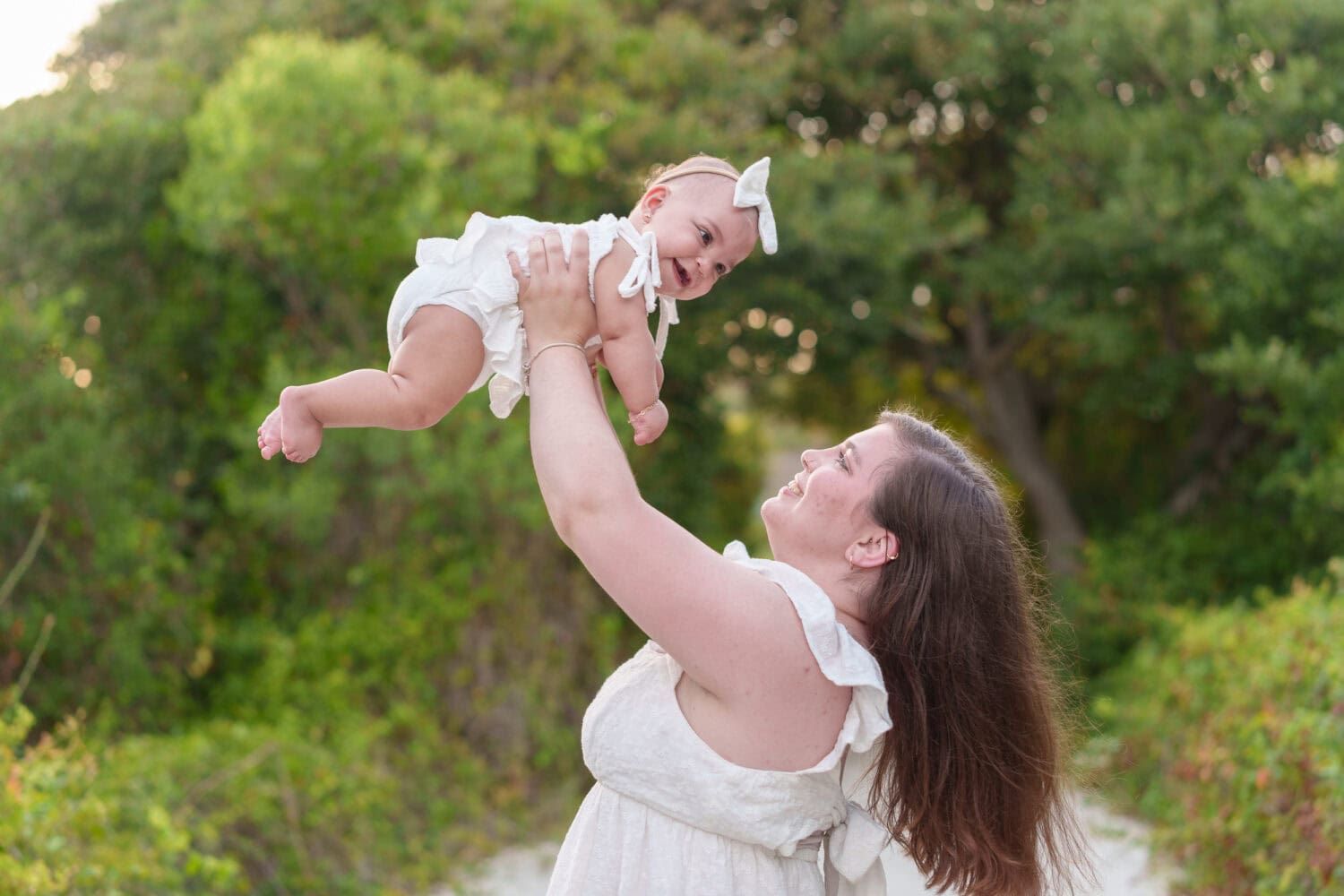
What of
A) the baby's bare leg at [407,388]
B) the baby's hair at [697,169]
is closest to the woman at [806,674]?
the baby's bare leg at [407,388]

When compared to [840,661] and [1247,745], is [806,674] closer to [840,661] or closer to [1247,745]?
[840,661]

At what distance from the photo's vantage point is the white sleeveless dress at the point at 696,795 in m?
1.58

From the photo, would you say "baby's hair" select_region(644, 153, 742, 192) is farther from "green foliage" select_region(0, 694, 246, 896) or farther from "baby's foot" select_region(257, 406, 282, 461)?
"green foliage" select_region(0, 694, 246, 896)

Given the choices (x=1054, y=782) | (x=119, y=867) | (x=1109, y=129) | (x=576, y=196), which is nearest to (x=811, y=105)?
(x=1109, y=129)

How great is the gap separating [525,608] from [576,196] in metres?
2.03

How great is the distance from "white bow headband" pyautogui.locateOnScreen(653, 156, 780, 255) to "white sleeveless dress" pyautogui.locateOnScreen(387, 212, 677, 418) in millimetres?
150

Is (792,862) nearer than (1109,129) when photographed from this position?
Yes

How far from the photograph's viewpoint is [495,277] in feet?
5.46

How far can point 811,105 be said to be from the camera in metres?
8.39

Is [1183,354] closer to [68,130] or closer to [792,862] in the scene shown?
[68,130]

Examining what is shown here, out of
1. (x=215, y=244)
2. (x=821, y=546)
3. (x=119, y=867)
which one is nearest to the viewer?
(x=821, y=546)

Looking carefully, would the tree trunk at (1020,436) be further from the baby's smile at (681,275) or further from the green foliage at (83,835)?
the baby's smile at (681,275)

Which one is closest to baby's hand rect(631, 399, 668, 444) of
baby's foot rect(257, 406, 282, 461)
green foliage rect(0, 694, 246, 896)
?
baby's foot rect(257, 406, 282, 461)

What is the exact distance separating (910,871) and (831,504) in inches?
156
